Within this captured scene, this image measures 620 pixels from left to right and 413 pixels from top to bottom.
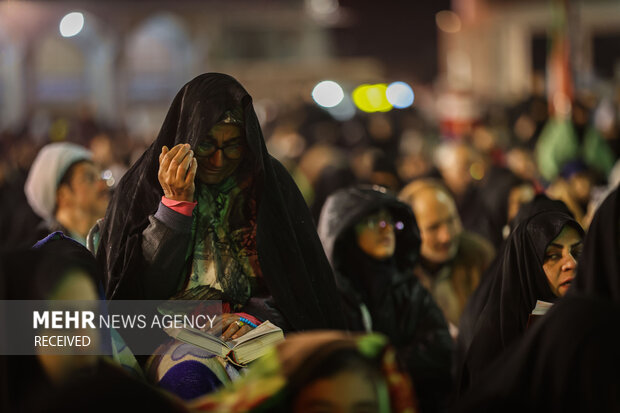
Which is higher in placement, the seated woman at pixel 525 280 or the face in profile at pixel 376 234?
the face in profile at pixel 376 234

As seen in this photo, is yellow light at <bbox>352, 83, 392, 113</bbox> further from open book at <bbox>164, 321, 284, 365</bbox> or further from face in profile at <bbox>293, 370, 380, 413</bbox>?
face in profile at <bbox>293, 370, 380, 413</bbox>

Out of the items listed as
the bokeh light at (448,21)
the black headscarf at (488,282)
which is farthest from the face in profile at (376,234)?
the bokeh light at (448,21)

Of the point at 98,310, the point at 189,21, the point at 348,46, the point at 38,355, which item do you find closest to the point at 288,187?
the point at 98,310

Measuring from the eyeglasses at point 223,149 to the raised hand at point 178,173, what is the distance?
0.10 metres

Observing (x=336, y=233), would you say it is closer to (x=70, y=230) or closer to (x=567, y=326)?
(x=70, y=230)

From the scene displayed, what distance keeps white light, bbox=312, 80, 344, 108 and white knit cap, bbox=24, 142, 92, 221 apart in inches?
1356

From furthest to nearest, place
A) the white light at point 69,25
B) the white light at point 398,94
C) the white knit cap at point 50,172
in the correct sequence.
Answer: the white light at point 398,94 < the white light at point 69,25 < the white knit cap at point 50,172

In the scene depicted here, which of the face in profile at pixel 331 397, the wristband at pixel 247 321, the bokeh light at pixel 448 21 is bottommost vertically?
the face in profile at pixel 331 397

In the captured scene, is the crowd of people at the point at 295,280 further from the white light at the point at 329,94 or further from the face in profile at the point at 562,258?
the white light at the point at 329,94

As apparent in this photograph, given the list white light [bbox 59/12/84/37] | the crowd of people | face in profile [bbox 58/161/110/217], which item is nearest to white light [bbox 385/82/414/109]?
white light [bbox 59/12/84/37]

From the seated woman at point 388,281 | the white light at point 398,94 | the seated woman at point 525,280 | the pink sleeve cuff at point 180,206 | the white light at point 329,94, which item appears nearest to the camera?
the pink sleeve cuff at point 180,206

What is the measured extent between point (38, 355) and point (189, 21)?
144 feet

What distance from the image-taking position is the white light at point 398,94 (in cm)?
4169

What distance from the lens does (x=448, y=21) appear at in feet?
175
